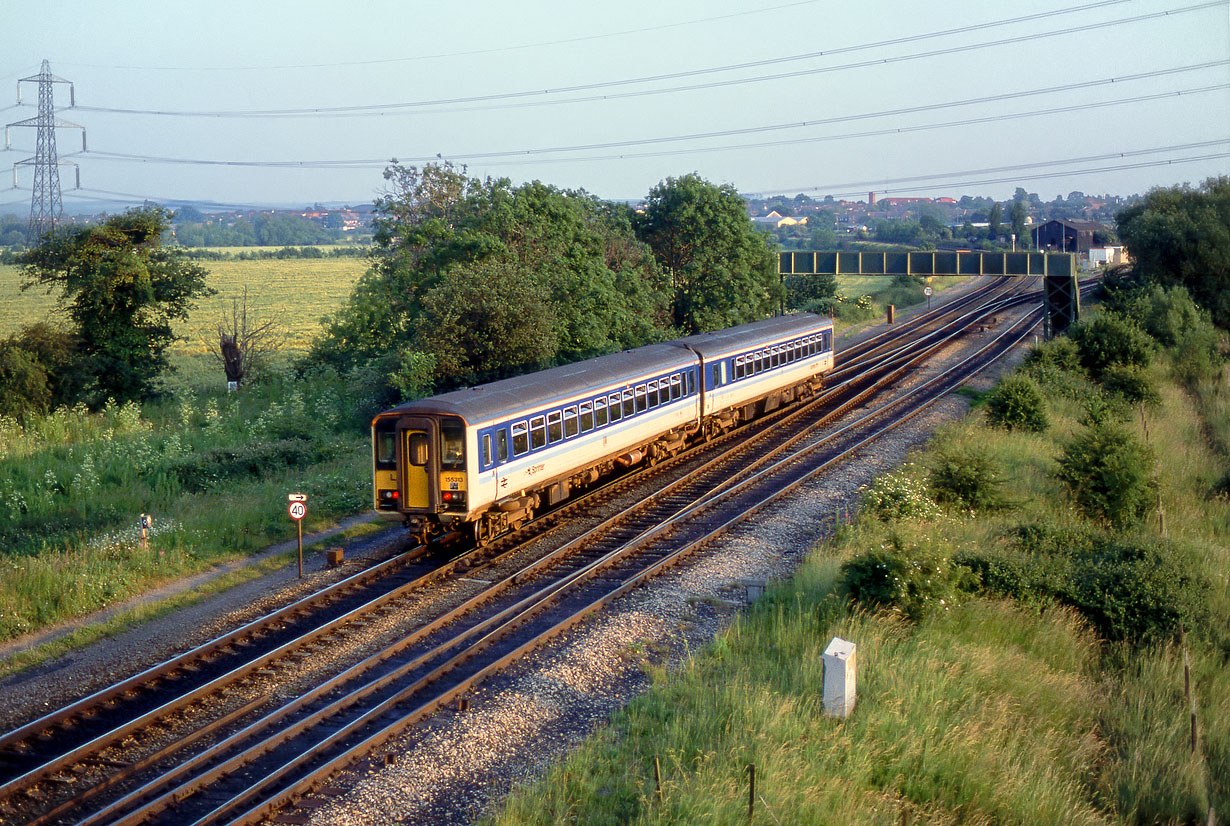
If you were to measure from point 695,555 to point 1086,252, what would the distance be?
100 meters

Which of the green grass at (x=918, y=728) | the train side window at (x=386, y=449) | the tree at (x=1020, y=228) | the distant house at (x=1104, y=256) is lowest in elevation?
the green grass at (x=918, y=728)

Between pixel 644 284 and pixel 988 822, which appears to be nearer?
pixel 988 822

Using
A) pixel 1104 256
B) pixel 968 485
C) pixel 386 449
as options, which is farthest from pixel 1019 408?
pixel 1104 256

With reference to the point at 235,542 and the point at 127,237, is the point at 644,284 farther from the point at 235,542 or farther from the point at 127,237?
the point at 235,542

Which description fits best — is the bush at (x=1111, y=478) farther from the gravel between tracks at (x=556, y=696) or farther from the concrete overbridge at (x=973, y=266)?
the concrete overbridge at (x=973, y=266)

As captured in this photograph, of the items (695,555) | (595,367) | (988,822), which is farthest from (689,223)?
(988,822)

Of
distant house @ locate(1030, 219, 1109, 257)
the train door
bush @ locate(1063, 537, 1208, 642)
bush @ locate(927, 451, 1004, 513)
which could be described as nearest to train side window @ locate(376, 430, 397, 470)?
the train door

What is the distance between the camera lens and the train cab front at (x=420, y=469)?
55.2 feet

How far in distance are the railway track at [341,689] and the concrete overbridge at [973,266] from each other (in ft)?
103

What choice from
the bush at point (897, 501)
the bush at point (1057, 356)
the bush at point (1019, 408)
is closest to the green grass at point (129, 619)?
the bush at point (897, 501)

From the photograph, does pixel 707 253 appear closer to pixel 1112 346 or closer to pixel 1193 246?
pixel 1112 346

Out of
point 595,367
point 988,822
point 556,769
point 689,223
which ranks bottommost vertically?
point 988,822

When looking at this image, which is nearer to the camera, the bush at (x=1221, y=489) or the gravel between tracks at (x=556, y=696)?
the gravel between tracks at (x=556, y=696)

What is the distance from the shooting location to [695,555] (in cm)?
1791
